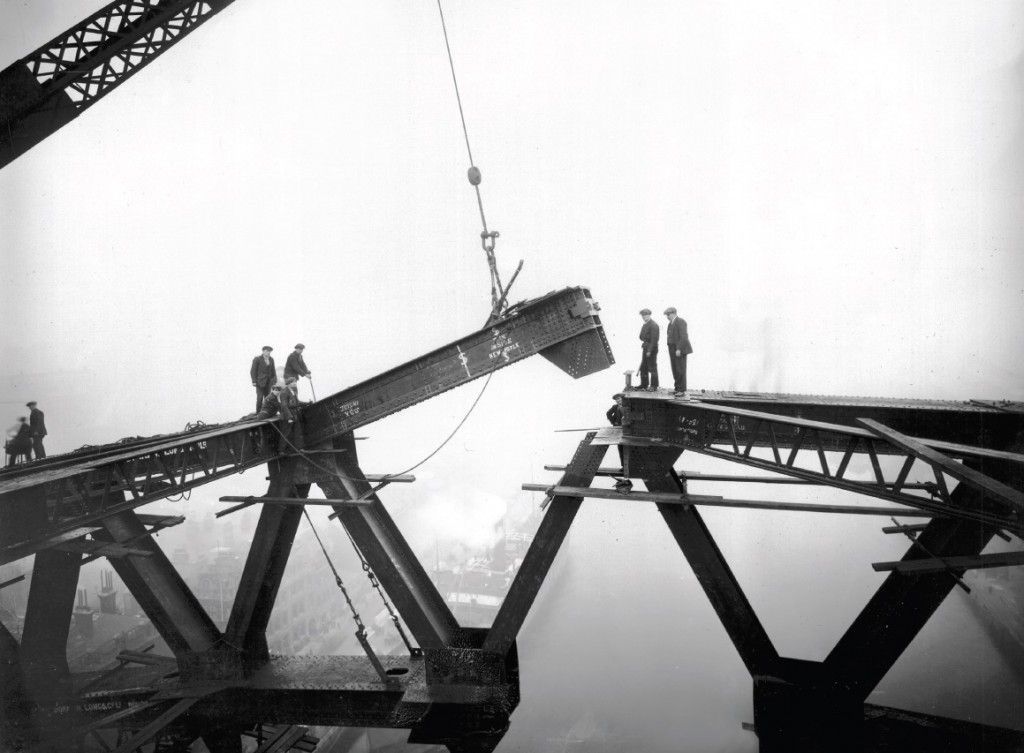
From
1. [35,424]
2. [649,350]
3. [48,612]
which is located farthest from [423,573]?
[35,424]

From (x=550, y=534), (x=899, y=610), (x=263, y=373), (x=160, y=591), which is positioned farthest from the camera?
(x=263, y=373)

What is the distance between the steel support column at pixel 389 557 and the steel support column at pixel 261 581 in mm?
711

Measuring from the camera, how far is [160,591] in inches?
225

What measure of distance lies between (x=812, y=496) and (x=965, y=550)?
136 feet

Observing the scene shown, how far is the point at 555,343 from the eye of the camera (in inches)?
233

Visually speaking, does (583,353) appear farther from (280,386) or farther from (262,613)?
(262,613)

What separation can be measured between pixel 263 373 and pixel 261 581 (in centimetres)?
472

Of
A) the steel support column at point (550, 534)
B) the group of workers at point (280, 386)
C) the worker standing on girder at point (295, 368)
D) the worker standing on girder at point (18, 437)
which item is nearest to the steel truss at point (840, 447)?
the steel support column at point (550, 534)

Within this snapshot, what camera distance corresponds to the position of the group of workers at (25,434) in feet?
38.3

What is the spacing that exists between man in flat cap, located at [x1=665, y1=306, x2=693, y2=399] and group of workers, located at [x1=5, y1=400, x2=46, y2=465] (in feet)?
48.9

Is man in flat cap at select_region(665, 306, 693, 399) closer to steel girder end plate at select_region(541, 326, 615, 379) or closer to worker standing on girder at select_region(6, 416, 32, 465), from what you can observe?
steel girder end plate at select_region(541, 326, 615, 379)

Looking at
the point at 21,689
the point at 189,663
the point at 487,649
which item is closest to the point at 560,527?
the point at 487,649

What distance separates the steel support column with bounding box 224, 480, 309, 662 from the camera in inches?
253

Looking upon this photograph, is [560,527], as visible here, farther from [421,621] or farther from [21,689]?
[21,689]
